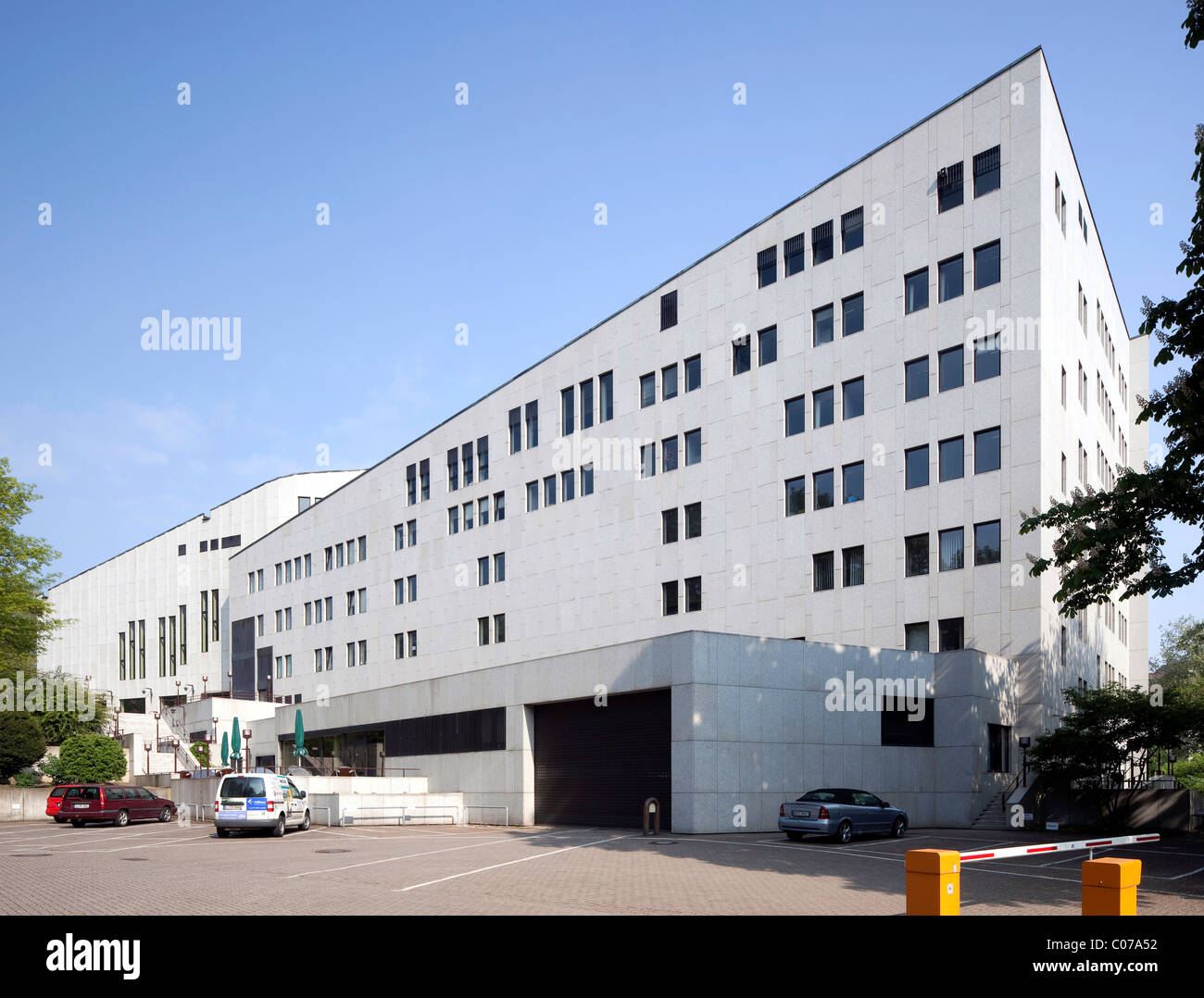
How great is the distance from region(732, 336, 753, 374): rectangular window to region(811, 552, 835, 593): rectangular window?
898 centimetres

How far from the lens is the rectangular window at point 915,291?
1638 inches

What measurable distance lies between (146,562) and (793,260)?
76.8 meters

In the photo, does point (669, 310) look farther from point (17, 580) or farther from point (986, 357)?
point (17, 580)

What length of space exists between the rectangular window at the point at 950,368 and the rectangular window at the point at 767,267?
905 cm

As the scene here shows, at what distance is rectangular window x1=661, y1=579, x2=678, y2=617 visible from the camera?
1932 inches

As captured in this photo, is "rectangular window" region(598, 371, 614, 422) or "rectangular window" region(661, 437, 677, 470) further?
"rectangular window" region(598, 371, 614, 422)

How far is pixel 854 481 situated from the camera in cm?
4269

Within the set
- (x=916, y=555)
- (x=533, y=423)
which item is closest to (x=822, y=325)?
(x=916, y=555)

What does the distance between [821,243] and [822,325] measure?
3.44 metres

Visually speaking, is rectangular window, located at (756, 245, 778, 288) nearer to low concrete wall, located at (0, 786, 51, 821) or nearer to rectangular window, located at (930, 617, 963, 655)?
rectangular window, located at (930, 617, 963, 655)

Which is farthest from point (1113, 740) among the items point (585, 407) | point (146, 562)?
point (146, 562)

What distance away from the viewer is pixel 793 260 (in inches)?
1825

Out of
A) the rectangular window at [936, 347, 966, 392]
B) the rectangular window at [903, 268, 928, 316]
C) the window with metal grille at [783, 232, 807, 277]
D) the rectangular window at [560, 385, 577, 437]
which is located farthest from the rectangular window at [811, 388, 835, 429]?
the rectangular window at [560, 385, 577, 437]

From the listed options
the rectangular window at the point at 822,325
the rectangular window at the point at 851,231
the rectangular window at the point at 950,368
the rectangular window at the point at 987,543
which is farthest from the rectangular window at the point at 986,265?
the rectangular window at the point at 987,543
